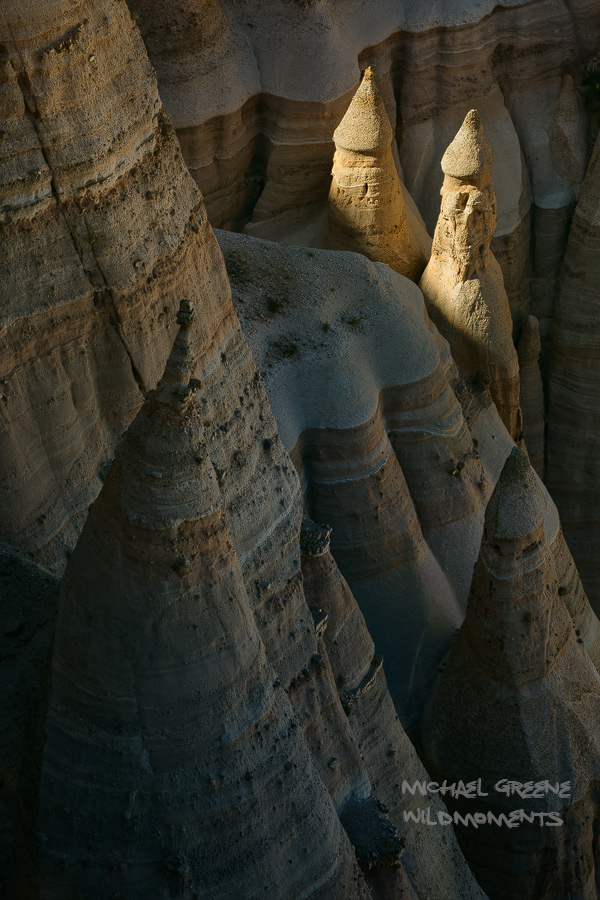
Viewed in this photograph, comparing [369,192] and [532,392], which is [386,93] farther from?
[532,392]

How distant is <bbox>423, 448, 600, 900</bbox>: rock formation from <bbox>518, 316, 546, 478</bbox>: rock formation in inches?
217

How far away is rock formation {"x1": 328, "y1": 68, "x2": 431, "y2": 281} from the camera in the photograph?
11656 mm

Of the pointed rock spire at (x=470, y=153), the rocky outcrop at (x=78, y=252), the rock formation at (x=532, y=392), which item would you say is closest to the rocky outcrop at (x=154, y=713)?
the rocky outcrop at (x=78, y=252)

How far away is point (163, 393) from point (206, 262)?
6.68 ft

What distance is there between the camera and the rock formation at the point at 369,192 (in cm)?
1166

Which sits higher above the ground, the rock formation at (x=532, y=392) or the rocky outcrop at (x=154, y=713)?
the rocky outcrop at (x=154, y=713)

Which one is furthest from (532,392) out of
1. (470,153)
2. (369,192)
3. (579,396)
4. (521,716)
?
(521,716)

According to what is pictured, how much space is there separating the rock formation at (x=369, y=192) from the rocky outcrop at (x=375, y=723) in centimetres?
580

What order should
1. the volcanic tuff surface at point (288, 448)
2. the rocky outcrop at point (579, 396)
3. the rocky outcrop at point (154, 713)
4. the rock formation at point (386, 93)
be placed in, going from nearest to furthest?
the rocky outcrop at point (154, 713), the volcanic tuff surface at point (288, 448), the rock formation at point (386, 93), the rocky outcrop at point (579, 396)

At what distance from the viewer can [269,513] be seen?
21.8 feet

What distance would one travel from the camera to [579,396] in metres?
14.0

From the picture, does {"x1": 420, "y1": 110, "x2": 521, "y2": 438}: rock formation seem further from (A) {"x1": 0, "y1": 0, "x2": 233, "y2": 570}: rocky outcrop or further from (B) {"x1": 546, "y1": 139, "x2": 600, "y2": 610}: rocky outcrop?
(A) {"x1": 0, "y1": 0, "x2": 233, "y2": 570}: rocky outcrop

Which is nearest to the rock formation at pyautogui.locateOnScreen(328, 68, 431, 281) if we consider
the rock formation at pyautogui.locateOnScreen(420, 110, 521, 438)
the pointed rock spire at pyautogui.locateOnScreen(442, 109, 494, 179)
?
the rock formation at pyautogui.locateOnScreen(420, 110, 521, 438)

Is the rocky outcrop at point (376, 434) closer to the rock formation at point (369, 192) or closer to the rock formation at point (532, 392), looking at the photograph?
the rock formation at point (369, 192)
